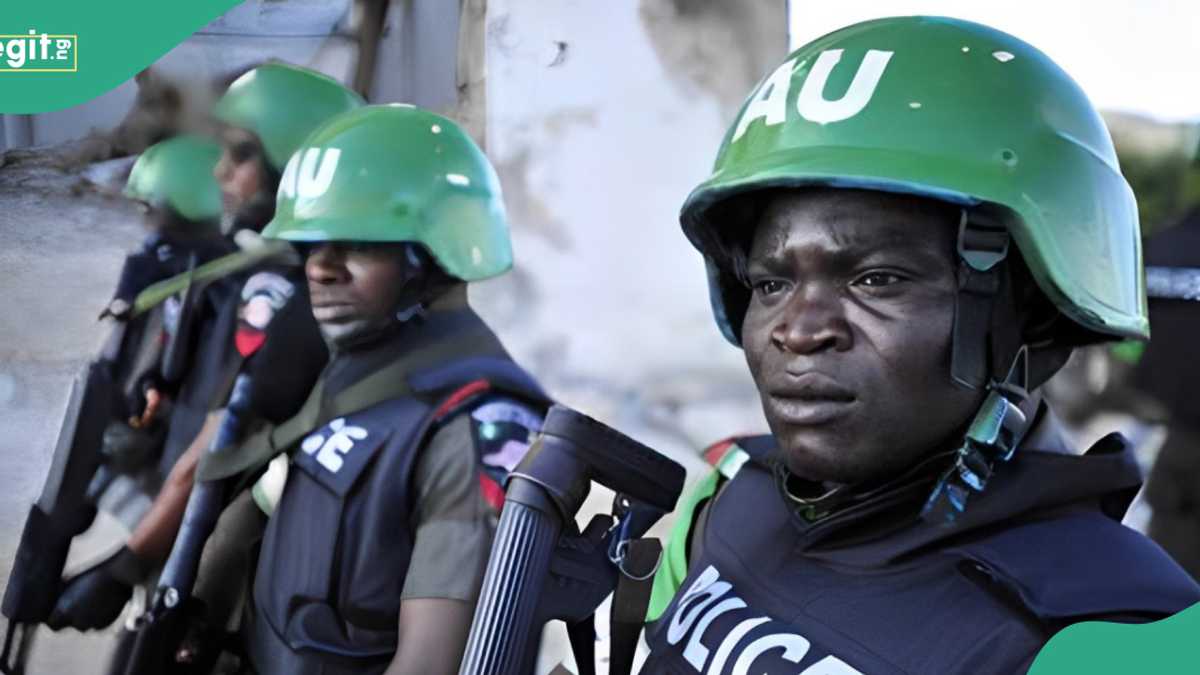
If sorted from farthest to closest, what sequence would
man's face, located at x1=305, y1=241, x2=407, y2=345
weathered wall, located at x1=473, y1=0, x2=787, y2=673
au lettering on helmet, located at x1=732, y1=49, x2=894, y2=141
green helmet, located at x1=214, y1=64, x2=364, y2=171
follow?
green helmet, located at x1=214, y1=64, x2=364, y2=171, weathered wall, located at x1=473, y1=0, x2=787, y2=673, man's face, located at x1=305, y1=241, x2=407, y2=345, au lettering on helmet, located at x1=732, y1=49, x2=894, y2=141

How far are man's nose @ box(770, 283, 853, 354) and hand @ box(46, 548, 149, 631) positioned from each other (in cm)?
235

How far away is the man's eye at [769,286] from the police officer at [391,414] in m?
1.13

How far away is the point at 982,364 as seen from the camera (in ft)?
3.62

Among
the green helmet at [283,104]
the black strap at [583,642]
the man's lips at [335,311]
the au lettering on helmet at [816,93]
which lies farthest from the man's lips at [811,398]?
the green helmet at [283,104]

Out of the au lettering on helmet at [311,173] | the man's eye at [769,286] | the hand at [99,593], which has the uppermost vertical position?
the man's eye at [769,286]

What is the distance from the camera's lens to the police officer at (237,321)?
9.47 ft

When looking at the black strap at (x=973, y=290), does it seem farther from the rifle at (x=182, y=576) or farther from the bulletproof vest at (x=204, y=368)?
the bulletproof vest at (x=204, y=368)

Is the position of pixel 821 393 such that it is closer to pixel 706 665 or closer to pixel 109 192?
pixel 706 665

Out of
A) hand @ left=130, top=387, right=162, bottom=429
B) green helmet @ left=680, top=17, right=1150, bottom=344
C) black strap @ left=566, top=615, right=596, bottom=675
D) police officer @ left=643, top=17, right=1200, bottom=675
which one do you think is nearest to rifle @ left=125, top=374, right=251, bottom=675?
hand @ left=130, top=387, right=162, bottom=429

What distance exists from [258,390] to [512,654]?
1677 mm

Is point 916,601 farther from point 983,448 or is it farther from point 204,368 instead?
point 204,368

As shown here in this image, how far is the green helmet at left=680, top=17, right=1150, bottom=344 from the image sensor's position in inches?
43.2

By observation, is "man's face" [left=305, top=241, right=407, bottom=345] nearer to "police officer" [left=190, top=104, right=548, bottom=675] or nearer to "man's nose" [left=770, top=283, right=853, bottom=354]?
"police officer" [left=190, top=104, right=548, bottom=675]

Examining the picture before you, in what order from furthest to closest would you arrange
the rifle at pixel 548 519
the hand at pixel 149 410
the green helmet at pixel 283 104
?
the hand at pixel 149 410 < the green helmet at pixel 283 104 < the rifle at pixel 548 519
